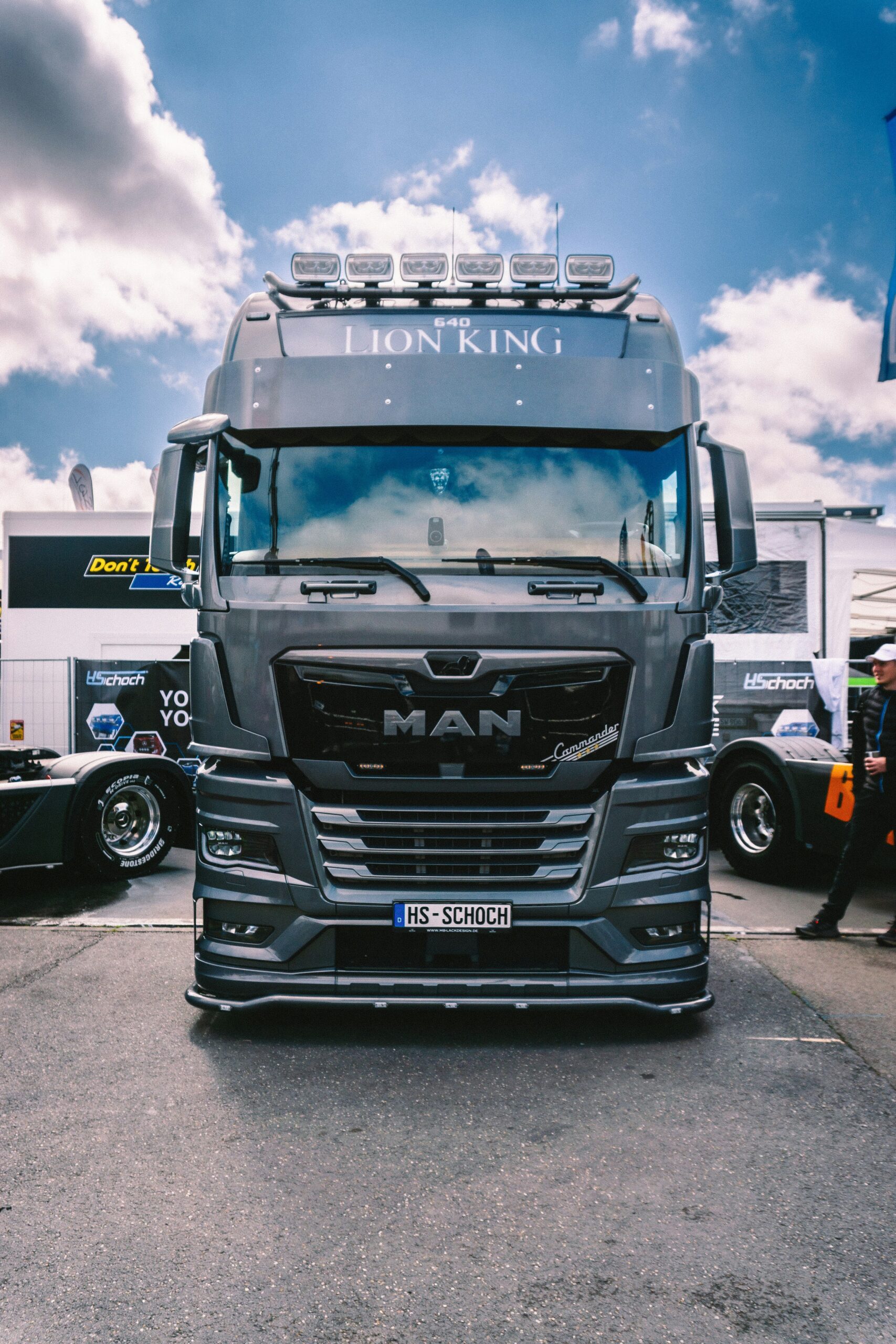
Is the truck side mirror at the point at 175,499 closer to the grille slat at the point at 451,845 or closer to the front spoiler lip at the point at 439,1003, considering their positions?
the grille slat at the point at 451,845

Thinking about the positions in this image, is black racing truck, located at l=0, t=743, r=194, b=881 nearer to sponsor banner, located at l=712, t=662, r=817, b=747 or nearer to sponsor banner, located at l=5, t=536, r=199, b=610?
sponsor banner, located at l=5, t=536, r=199, b=610

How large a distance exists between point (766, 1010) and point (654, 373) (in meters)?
3.08

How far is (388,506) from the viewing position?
433 centimetres

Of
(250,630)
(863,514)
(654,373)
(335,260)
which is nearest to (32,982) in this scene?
(250,630)

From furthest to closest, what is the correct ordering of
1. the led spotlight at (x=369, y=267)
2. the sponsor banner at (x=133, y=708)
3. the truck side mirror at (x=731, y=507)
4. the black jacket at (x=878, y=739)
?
the sponsor banner at (x=133, y=708) < the black jacket at (x=878, y=739) < the led spotlight at (x=369, y=267) < the truck side mirror at (x=731, y=507)

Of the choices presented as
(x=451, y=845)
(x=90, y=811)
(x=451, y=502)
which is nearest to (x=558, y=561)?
(x=451, y=502)

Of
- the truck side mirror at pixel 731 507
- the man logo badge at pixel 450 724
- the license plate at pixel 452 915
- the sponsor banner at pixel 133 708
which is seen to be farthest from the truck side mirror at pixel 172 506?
the sponsor banner at pixel 133 708

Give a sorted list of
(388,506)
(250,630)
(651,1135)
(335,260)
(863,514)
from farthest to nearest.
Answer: (863,514) → (335,260) → (388,506) → (250,630) → (651,1135)

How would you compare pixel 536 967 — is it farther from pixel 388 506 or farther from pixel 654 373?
pixel 654 373

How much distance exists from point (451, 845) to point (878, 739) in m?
3.21

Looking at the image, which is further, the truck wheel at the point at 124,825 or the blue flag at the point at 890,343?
the blue flag at the point at 890,343

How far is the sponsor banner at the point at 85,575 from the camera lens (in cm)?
1152

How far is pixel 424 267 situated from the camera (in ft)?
16.2

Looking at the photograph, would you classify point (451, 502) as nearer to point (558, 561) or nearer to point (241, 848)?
point (558, 561)
